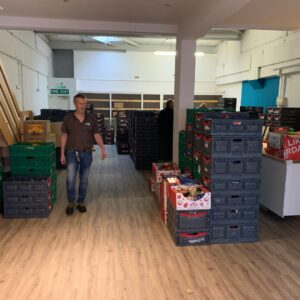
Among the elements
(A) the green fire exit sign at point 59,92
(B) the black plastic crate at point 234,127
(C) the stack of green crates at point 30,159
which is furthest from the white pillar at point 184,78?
(A) the green fire exit sign at point 59,92

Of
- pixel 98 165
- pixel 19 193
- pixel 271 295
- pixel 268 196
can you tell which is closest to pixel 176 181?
pixel 268 196

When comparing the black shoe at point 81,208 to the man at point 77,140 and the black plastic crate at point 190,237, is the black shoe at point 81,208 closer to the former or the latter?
the man at point 77,140

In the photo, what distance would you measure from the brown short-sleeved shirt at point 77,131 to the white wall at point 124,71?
947cm

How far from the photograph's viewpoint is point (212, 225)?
11.5 ft

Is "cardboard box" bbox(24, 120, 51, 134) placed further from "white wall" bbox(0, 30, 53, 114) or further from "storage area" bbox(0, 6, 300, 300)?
"white wall" bbox(0, 30, 53, 114)

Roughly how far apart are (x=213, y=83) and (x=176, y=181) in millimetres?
11022

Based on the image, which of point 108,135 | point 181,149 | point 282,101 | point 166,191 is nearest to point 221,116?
point 166,191

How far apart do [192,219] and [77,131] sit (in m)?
1.91

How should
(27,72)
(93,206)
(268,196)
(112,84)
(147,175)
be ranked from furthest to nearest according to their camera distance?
(112,84) < (27,72) < (147,175) < (93,206) < (268,196)

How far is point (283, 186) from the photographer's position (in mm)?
3971

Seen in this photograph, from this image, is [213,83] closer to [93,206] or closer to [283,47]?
[283,47]

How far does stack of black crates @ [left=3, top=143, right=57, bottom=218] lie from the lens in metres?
4.03

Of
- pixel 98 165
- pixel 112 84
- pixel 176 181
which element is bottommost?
pixel 98 165

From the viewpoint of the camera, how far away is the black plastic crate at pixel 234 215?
3490mm
